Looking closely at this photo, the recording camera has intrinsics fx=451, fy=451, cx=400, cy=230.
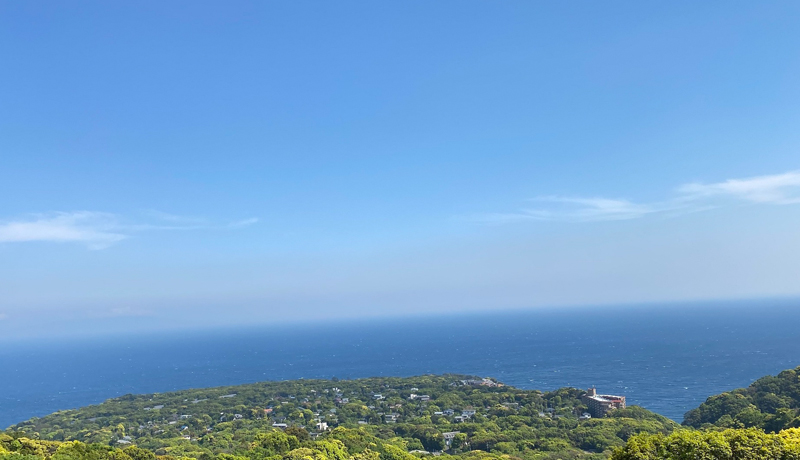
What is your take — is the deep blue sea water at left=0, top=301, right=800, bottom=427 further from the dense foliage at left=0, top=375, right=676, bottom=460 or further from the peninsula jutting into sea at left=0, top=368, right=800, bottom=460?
the dense foliage at left=0, top=375, right=676, bottom=460

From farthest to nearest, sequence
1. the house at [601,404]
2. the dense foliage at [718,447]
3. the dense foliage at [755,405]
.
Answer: the house at [601,404]
the dense foliage at [755,405]
the dense foliage at [718,447]

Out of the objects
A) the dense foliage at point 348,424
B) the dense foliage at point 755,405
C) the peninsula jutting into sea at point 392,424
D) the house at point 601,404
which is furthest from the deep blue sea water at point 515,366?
the dense foliage at point 348,424

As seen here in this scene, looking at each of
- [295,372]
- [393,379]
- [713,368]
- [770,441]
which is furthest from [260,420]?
[713,368]

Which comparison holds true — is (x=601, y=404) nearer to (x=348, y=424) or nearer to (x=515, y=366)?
(x=348, y=424)

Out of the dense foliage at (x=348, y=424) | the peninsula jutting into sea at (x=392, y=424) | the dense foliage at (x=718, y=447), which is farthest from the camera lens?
the dense foliage at (x=348, y=424)

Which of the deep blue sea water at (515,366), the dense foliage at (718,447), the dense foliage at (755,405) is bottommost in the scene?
the deep blue sea water at (515,366)

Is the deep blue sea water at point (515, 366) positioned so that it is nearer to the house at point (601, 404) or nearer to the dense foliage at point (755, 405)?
the house at point (601, 404)
